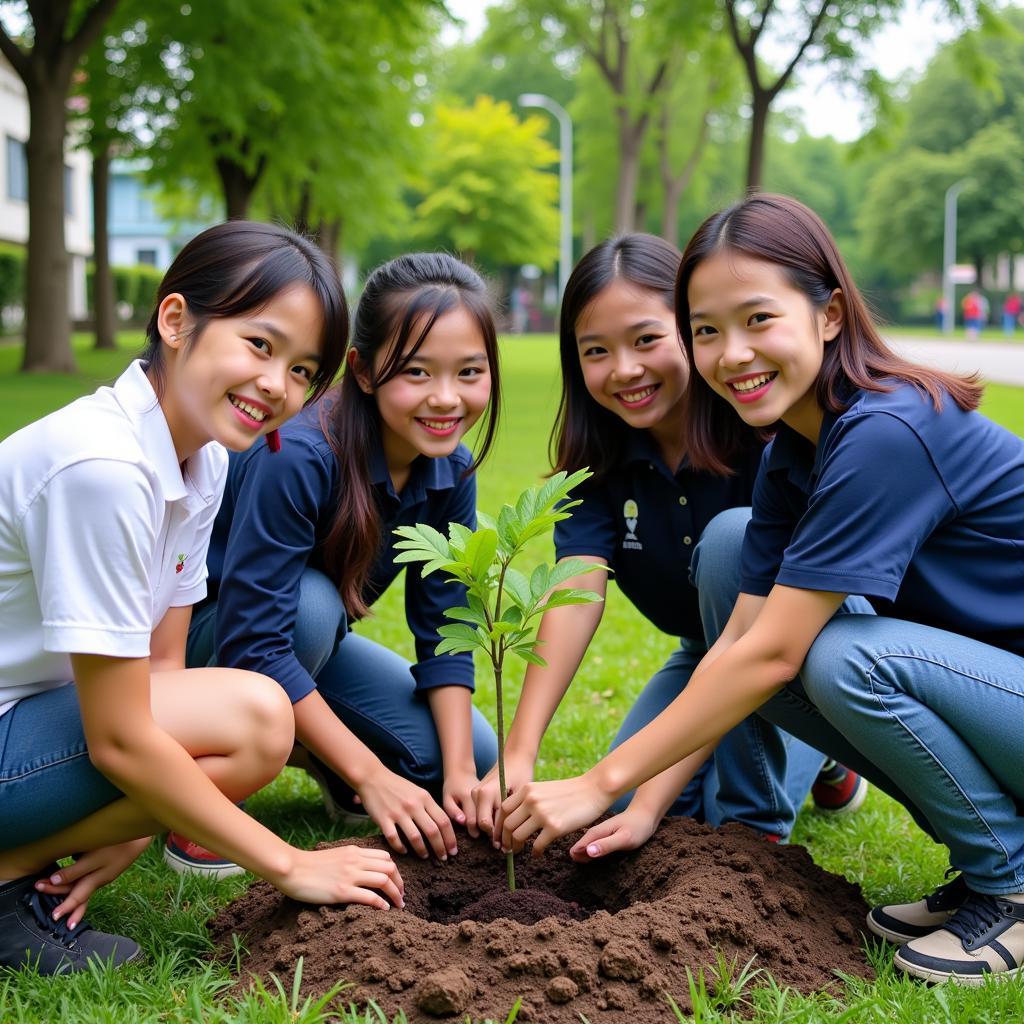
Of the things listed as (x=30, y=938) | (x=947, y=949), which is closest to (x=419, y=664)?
(x=30, y=938)

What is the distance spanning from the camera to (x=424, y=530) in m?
2.19

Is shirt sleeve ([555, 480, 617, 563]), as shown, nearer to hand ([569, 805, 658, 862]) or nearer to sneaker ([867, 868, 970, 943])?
hand ([569, 805, 658, 862])

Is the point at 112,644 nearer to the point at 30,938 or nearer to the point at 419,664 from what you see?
the point at 30,938

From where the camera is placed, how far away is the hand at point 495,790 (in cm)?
266

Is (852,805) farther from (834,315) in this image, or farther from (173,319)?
(173,319)

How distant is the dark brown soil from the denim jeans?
34 centimetres

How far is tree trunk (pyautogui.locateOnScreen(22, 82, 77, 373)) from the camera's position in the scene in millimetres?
14625

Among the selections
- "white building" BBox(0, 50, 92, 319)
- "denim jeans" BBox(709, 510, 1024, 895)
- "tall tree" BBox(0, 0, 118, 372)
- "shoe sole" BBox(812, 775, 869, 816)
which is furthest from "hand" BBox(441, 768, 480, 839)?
"white building" BBox(0, 50, 92, 319)

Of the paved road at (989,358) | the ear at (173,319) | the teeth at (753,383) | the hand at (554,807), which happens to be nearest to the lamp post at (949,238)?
the paved road at (989,358)

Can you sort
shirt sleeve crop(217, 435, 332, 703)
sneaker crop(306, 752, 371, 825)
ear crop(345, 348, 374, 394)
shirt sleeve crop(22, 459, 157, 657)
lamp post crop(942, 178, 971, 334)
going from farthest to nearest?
lamp post crop(942, 178, 971, 334) < sneaker crop(306, 752, 371, 825) < ear crop(345, 348, 374, 394) < shirt sleeve crop(217, 435, 332, 703) < shirt sleeve crop(22, 459, 157, 657)

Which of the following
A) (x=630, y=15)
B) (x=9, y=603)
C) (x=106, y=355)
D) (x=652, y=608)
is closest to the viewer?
(x=9, y=603)

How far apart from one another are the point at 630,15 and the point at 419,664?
23.9 m

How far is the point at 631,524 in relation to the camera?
10.4 ft

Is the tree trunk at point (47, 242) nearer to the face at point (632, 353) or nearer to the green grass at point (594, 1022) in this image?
the green grass at point (594, 1022)
